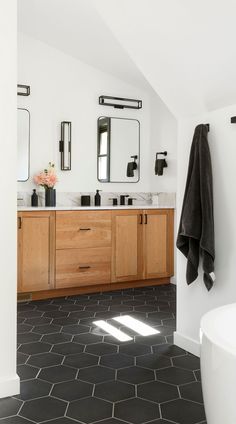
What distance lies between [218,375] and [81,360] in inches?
59.9

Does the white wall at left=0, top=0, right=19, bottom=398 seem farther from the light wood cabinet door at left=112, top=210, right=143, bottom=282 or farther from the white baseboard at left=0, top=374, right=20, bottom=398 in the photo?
the light wood cabinet door at left=112, top=210, right=143, bottom=282

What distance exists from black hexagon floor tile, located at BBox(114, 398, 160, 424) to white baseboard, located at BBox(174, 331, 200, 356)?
2.40 ft

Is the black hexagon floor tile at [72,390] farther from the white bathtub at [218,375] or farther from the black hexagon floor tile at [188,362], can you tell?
the white bathtub at [218,375]

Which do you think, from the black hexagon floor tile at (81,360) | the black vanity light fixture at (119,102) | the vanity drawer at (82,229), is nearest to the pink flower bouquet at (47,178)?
the vanity drawer at (82,229)

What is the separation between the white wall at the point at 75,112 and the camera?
4785 millimetres

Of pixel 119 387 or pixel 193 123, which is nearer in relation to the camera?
pixel 119 387

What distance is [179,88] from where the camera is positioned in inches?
110

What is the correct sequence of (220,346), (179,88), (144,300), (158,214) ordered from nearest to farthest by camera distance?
1. (220,346)
2. (179,88)
3. (144,300)
4. (158,214)

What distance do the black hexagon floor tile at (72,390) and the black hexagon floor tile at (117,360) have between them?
303 millimetres

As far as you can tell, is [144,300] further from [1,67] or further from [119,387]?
[1,67]

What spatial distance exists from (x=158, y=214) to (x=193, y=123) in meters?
2.11

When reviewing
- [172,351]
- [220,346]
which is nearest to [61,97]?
[172,351]

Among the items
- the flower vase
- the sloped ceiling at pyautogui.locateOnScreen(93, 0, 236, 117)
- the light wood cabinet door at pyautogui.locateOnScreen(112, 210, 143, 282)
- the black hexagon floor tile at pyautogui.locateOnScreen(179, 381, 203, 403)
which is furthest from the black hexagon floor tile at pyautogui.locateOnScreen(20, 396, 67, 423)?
the flower vase

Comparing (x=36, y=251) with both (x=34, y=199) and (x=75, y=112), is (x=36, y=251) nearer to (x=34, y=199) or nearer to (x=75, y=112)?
(x=34, y=199)
